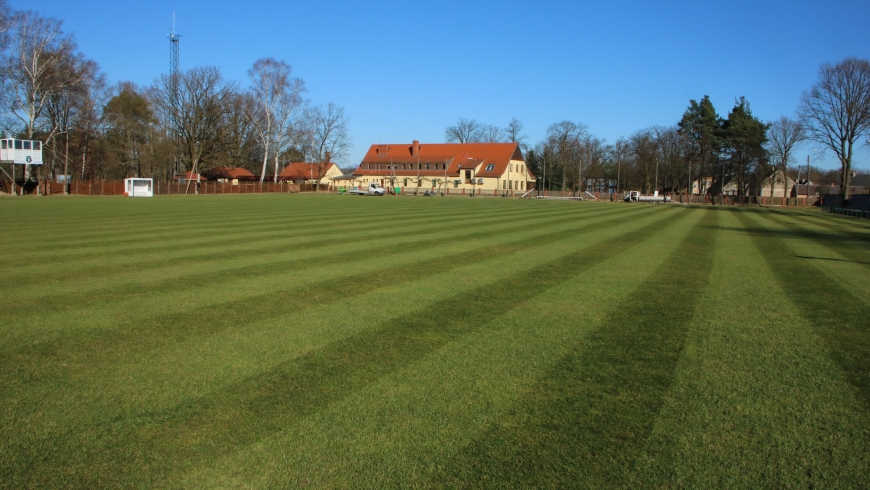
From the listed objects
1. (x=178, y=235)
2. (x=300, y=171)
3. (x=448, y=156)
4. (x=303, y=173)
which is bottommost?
(x=178, y=235)

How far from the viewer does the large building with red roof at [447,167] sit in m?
94.8

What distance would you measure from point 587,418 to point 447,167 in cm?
9386

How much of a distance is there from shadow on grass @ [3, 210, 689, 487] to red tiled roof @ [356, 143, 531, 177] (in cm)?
8882

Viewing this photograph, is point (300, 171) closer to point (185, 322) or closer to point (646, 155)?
point (646, 155)

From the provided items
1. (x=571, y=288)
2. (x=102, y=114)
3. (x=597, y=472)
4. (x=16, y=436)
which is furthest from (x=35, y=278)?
(x=102, y=114)

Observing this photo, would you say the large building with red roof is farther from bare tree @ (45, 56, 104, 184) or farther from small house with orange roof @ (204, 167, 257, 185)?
bare tree @ (45, 56, 104, 184)

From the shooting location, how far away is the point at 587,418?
4.21m

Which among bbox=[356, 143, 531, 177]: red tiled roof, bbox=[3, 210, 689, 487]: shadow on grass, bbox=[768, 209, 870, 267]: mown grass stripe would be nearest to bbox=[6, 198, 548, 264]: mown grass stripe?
bbox=[3, 210, 689, 487]: shadow on grass

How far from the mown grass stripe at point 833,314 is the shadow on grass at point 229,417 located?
12.4 ft

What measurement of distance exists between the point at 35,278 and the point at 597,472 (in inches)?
380

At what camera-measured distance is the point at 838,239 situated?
20.3 meters

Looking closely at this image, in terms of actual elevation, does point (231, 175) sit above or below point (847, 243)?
above

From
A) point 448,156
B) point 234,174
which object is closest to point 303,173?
point 234,174

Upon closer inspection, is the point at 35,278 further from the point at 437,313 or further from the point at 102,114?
the point at 102,114
